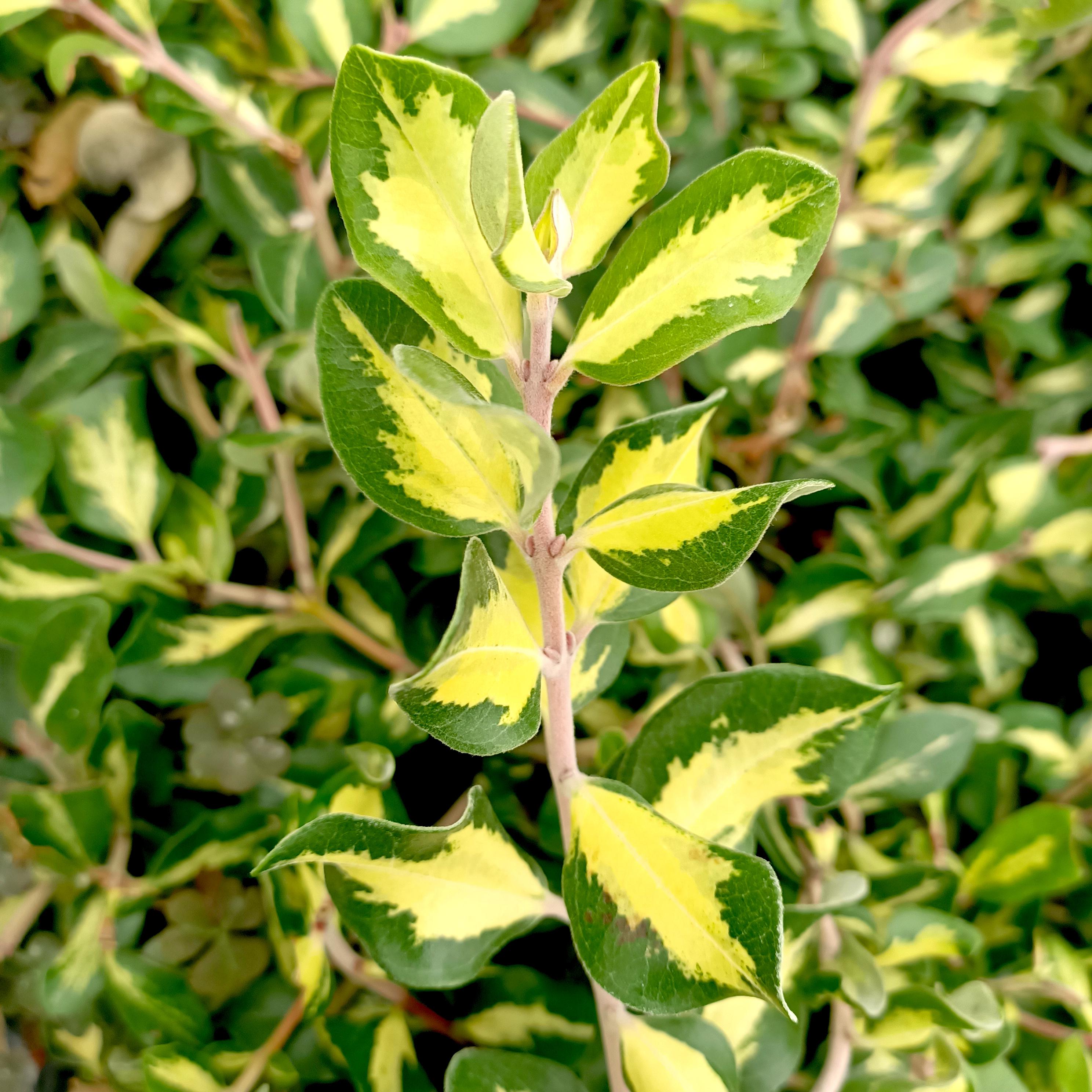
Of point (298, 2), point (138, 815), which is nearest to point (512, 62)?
point (298, 2)

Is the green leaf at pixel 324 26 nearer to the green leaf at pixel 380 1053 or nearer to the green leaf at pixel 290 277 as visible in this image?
the green leaf at pixel 290 277

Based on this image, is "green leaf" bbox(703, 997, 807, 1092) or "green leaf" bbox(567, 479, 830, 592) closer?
"green leaf" bbox(567, 479, 830, 592)

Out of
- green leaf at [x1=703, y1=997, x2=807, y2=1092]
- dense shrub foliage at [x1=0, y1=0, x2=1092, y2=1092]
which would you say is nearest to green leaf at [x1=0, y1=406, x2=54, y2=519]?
dense shrub foliage at [x1=0, y1=0, x2=1092, y2=1092]

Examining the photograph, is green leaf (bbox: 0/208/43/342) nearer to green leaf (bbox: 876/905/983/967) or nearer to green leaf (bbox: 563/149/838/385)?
green leaf (bbox: 563/149/838/385)

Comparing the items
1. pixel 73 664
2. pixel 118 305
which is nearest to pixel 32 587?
pixel 73 664

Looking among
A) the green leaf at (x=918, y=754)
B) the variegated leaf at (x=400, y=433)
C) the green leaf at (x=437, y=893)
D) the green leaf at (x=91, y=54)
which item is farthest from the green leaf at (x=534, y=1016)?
the green leaf at (x=91, y=54)

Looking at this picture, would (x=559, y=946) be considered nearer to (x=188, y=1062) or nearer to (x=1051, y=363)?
(x=188, y=1062)
